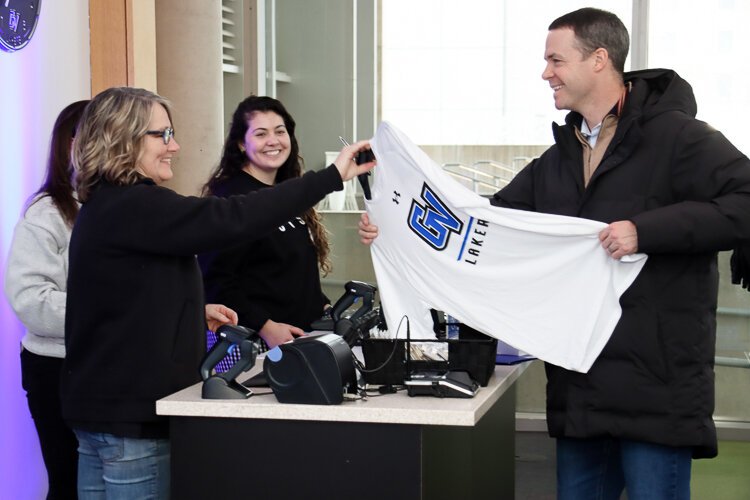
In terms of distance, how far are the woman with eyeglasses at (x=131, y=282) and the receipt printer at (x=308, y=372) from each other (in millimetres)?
286

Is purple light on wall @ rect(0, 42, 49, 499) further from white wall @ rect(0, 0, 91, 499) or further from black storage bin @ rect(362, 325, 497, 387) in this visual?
black storage bin @ rect(362, 325, 497, 387)

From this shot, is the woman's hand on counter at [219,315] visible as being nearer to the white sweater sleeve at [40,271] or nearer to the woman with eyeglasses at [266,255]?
the woman with eyeglasses at [266,255]

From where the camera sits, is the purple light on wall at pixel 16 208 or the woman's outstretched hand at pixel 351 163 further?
the purple light on wall at pixel 16 208

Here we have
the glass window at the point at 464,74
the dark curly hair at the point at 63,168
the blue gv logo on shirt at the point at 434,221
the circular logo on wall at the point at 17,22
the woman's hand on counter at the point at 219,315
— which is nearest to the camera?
the blue gv logo on shirt at the point at 434,221

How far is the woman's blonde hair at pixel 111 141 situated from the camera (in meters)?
2.64

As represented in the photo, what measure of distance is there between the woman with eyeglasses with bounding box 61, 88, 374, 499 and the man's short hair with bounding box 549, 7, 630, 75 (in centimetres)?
82

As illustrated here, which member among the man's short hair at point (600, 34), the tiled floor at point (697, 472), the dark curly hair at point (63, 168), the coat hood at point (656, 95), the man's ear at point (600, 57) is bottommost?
the tiled floor at point (697, 472)

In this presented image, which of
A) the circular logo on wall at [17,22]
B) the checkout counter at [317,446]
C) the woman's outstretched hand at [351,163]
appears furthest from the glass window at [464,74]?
the checkout counter at [317,446]

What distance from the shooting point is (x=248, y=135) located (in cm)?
377

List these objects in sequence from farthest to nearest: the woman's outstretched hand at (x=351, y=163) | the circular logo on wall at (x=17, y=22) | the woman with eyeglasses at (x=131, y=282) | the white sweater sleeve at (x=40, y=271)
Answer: the circular logo on wall at (x=17, y=22) → the white sweater sleeve at (x=40, y=271) → the woman's outstretched hand at (x=351, y=163) → the woman with eyeglasses at (x=131, y=282)

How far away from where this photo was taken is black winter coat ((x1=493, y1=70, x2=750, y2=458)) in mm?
2594

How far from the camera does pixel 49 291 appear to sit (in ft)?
Answer: 10.8

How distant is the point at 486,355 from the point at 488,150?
3281 mm

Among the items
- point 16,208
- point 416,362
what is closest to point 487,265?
point 416,362
